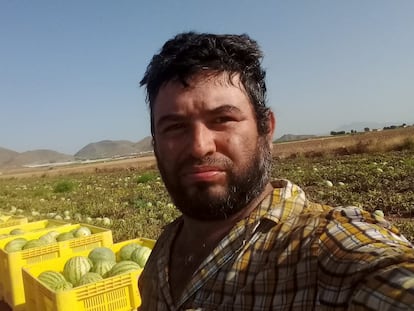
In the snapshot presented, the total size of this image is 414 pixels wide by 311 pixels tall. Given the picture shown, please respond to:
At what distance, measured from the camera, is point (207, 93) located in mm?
1726

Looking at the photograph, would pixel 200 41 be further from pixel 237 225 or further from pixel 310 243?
pixel 310 243

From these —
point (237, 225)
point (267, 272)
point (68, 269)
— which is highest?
point (237, 225)

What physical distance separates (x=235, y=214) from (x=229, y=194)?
A: 10 centimetres

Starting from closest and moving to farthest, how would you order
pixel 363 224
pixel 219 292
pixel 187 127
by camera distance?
pixel 363 224 < pixel 219 292 < pixel 187 127

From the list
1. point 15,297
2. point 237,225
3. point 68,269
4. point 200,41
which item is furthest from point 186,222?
point 15,297

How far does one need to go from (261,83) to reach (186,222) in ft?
2.49

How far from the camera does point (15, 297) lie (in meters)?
4.98

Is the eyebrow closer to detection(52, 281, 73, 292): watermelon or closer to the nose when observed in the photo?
the nose

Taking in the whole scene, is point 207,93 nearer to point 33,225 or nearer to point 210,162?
point 210,162

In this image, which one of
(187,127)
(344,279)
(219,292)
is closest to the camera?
(344,279)

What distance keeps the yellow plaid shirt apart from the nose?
31 cm

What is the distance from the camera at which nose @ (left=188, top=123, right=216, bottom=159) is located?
66.1 inches

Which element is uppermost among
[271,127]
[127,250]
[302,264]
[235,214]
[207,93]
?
[207,93]

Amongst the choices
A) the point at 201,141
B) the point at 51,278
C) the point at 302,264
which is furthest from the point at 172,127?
the point at 51,278
